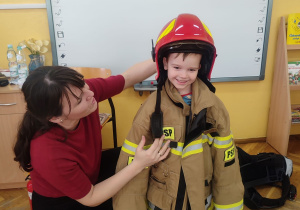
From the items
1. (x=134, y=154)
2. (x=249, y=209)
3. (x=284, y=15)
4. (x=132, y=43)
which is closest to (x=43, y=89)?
(x=134, y=154)

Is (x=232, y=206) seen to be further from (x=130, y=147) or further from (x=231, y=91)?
(x=231, y=91)

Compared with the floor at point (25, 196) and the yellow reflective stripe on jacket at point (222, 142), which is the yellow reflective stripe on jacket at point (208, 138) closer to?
the yellow reflective stripe on jacket at point (222, 142)

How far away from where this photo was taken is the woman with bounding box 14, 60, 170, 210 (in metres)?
0.85

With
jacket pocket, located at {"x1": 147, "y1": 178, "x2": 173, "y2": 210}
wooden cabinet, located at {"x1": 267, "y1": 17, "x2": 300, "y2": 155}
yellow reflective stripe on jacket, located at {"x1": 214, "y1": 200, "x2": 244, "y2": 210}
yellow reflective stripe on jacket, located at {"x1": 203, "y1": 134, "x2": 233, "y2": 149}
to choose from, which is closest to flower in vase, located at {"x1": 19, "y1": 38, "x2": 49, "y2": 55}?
jacket pocket, located at {"x1": 147, "y1": 178, "x2": 173, "y2": 210}

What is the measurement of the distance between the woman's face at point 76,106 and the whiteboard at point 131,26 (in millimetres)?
1251

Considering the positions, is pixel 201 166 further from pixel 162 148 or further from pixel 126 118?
pixel 126 118

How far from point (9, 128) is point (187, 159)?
1.47m

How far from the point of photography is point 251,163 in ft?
6.27

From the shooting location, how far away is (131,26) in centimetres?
212

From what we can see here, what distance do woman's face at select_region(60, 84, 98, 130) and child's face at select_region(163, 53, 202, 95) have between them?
1.09 feet

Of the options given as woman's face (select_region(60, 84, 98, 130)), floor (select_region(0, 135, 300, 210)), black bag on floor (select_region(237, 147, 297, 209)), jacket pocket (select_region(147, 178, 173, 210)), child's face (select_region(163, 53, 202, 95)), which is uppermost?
child's face (select_region(163, 53, 202, 95))

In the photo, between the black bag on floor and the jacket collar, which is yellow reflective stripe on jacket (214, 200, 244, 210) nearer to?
the jacket collar

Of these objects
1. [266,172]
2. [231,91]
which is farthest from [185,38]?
[231,91]

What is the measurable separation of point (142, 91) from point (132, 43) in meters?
0.44
